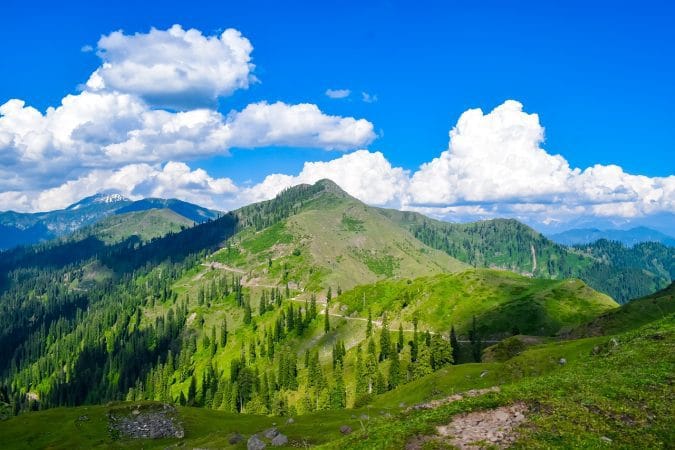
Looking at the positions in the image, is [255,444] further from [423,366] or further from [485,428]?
[423,366]

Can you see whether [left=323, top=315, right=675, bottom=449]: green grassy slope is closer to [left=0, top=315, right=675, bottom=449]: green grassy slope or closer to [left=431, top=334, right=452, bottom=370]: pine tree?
[left=0, top=315, right=675, bottom=449]: green grassy slope

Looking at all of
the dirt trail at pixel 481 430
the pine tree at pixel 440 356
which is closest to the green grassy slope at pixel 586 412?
the dirt trail at pixel 481 430

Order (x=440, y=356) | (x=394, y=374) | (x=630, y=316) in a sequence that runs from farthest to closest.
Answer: (x=394, y=374), (x=440, y=356), (x=630, y=316)

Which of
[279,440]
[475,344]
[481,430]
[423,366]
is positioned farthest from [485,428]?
[475,344]

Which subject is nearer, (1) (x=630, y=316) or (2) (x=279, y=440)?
(2) (x=279, y=440)

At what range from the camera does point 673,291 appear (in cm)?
16062

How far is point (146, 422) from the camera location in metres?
105

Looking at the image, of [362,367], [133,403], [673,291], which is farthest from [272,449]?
[673,291]

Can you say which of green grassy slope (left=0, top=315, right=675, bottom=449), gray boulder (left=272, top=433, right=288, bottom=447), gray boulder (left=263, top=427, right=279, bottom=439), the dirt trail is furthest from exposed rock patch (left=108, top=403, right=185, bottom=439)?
the dirt trail

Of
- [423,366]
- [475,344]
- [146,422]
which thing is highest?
[423,366]

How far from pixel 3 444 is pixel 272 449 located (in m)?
80.3

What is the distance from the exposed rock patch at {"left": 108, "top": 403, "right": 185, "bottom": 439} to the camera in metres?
102

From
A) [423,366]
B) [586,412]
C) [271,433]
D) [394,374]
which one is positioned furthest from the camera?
[394,374]

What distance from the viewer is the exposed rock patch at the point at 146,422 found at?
102312 mm
